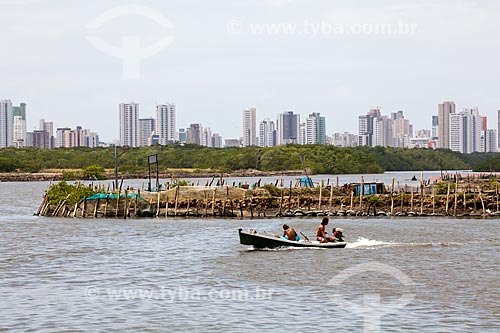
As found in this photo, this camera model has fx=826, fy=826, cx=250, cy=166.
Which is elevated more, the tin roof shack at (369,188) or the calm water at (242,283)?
the tin roof shack at (369,188)

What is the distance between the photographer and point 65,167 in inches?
6417

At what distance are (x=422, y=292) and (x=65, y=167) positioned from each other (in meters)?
146

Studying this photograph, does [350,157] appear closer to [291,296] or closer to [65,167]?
[65,167]

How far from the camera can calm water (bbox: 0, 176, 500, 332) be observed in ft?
63.8

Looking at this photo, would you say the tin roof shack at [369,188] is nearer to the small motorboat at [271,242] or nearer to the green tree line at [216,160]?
the small motorboat at [271,242]

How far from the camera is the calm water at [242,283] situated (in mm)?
19453

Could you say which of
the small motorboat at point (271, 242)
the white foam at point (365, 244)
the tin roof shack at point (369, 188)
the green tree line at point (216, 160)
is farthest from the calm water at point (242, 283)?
the green tree line at point (216, 160)

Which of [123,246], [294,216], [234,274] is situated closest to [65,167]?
[294,216]

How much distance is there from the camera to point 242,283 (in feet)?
83.0

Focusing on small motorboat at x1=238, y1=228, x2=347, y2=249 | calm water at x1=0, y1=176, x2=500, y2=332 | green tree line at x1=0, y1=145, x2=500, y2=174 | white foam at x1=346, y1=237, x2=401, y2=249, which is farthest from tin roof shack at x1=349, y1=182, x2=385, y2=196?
green tree line at x1=0, y1=145, x2=500, y2=174

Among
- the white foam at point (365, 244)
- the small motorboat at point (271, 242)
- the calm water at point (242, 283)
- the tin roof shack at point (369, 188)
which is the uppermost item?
the tin roof shack at point (369, 188)

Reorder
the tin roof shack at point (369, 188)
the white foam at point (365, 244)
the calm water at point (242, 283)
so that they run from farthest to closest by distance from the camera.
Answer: the tin roof shack at point (369, 188) < the white foam at point (365, 244) < the calm water at point (242, 283)

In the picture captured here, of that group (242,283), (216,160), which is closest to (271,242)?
(242,283)

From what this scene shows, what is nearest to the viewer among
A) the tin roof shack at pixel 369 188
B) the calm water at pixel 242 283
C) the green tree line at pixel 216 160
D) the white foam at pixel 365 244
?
the calm water at pixel 242 283
